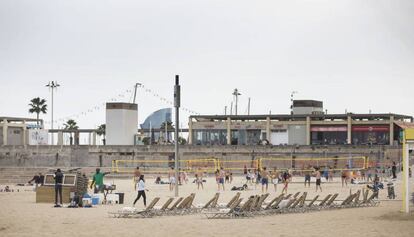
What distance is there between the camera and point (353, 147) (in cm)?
7775

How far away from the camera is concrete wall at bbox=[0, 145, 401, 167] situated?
7788 centimetres

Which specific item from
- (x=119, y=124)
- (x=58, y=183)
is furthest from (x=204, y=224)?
(x=119, y=124)

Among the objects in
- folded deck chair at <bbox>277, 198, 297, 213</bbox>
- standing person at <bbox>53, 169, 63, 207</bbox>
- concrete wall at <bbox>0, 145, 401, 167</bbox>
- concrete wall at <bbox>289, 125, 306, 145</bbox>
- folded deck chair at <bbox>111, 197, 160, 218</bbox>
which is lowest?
folded deck chair at <bbox>111, 197, 160, 218</bbox>

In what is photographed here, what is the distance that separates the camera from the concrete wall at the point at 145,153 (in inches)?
3066

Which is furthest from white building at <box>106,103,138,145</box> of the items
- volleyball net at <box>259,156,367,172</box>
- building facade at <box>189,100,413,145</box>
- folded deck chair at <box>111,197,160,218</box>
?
folded deck chair at <box>111,197,160,218</box>

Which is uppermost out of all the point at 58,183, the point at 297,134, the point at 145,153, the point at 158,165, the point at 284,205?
the point at 297,134

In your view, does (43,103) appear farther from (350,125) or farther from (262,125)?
(350,125)

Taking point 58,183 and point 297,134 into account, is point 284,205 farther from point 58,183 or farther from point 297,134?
point 297,134

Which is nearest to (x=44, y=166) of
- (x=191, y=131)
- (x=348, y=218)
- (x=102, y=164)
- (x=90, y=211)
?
(x=102, y=164)

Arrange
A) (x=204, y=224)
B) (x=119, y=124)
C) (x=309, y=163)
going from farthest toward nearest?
1. (x=119, y=124)
2. (x=309, y=163)
3. (x=204, y=224)

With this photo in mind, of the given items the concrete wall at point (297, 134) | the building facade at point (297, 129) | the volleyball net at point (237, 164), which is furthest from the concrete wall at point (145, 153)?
the concrete wall at point (297, 134)

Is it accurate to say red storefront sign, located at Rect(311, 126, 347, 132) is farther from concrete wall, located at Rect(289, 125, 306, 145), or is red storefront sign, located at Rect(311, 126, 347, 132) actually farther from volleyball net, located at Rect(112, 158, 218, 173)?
volleyball net, located at Rect(112, 158, 218, 173)

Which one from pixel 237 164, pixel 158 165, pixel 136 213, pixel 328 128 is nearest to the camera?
pixel 136 213

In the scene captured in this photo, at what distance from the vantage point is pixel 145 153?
284 feet
